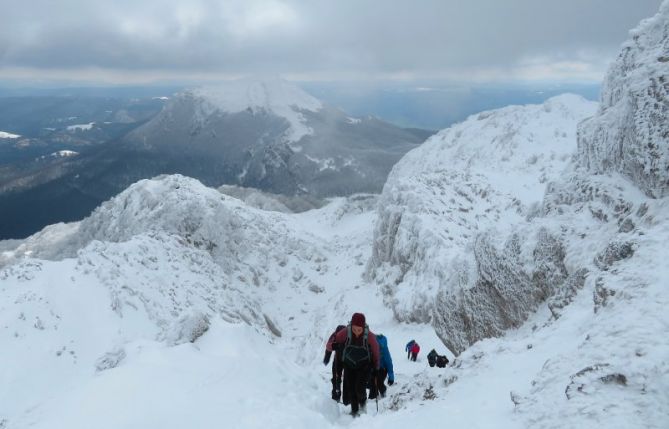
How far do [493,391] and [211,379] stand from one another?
720 centimetres

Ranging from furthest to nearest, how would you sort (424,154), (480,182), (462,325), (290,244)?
(424,154) → (290,244) → (480,182) → (462,325)

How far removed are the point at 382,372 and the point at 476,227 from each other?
93.2ft

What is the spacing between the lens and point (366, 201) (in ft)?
388

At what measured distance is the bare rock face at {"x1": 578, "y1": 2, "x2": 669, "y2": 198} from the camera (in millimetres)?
12219

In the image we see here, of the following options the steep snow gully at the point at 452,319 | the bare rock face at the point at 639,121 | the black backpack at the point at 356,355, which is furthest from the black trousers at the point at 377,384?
the bare rock face at the point at 639,121

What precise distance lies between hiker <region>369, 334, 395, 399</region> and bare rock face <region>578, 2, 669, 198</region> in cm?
821

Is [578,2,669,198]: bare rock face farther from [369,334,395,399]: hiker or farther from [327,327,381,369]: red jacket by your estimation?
Result: [327,327,381,369]: red jacket

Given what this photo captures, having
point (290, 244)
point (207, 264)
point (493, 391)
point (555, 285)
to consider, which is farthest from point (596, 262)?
point (290, 244)

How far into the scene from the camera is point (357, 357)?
410 inches

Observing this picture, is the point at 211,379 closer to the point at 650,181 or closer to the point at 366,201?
the point at 650,181

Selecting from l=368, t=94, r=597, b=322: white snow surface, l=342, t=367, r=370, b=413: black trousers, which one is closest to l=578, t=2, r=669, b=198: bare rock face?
l=368, t=94, r=597, b=322: white snow surface

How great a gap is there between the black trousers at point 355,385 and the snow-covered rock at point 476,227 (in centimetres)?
733

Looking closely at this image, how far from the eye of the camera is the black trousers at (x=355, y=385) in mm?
10742

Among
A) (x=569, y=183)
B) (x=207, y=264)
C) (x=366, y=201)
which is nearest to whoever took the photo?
(x=569, y=183)
